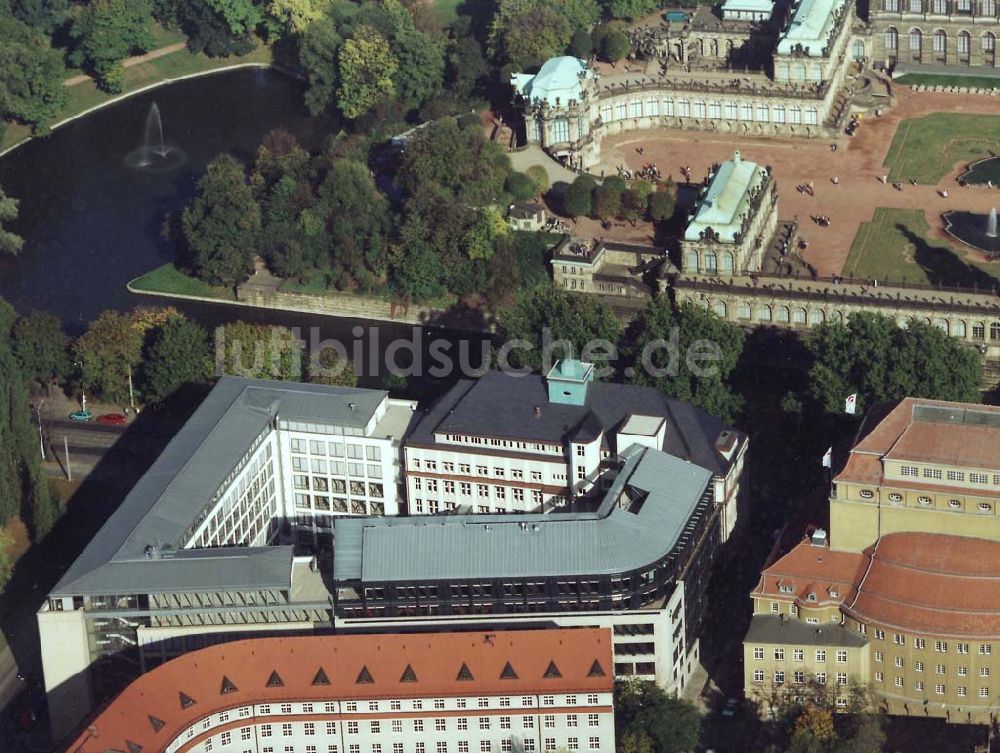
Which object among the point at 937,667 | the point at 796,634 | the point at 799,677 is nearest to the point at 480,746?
the point at 799,677

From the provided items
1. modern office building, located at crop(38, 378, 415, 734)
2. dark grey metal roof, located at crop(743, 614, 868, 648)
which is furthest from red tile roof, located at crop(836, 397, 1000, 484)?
modern office building, located at crop(38, 378, 415, 734)

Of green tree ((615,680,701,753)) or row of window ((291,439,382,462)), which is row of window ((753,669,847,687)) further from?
A: row of window ((291,439,382,462))

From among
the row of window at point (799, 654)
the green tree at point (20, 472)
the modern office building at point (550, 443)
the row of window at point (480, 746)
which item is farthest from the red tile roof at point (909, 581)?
the green tree at point (20, 472)

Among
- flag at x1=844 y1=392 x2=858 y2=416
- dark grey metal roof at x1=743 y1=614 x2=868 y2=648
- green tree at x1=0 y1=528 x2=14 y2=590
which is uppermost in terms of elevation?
flag at x1=844 y1=392 x2=858 y2=416

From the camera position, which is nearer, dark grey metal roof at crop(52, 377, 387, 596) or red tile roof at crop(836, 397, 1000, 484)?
dark grey metal roof at crop(52, 377, 387, 596)

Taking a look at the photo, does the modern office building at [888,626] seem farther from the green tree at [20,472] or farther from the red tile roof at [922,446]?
the green tree at [20,472]

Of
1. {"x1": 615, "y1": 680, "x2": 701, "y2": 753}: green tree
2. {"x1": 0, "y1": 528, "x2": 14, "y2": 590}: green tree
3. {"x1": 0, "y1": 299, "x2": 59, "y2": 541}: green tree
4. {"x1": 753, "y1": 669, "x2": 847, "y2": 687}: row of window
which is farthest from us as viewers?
{"x1": 0, "y1": 299, "x2": 59, "y2": 541}: green tree

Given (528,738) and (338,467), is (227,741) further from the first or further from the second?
(338,467)
